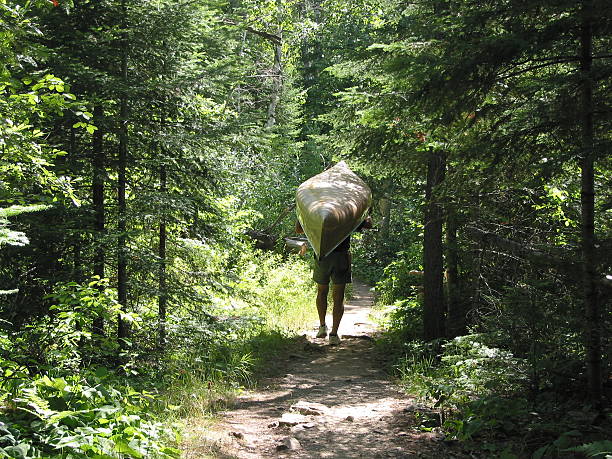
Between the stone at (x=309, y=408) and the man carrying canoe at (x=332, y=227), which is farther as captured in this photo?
the man carrying canoe at (x=332, y=227)

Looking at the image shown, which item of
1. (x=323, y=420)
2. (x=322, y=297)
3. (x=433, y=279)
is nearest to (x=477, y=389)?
(x=323, y=420)

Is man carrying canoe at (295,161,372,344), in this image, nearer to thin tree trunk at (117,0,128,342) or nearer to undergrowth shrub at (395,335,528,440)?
undergrowth shrub at (395,335,528,440)

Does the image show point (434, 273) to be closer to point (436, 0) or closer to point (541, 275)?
point (541, 275)

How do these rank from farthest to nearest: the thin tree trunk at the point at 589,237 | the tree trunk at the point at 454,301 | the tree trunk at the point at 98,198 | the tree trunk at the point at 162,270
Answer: the tree trunk at the point at 454,301 → the tree trunk at the point at 162,270 → the tree trunk at the point at 98,198 → the thin tree trunk at the point at 589,237

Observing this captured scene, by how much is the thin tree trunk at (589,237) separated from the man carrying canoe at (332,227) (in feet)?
13.2

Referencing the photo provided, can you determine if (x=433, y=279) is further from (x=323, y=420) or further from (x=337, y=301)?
(x=323, y=420)

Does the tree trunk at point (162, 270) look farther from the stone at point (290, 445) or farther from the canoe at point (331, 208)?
the stone at point (290, 445)

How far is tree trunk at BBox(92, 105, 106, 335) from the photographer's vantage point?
6.51 m

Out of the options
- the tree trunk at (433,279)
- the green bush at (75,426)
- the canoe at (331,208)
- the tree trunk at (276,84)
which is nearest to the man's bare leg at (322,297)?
the canoe at (331,208)

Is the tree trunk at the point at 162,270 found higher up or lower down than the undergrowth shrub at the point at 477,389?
higher up

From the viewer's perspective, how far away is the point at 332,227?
26.6 feet

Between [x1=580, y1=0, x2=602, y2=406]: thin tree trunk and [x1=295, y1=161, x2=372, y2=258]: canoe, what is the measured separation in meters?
4.01

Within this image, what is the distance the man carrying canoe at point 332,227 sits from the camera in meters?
8.16

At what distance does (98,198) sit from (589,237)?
5545 millimetres
